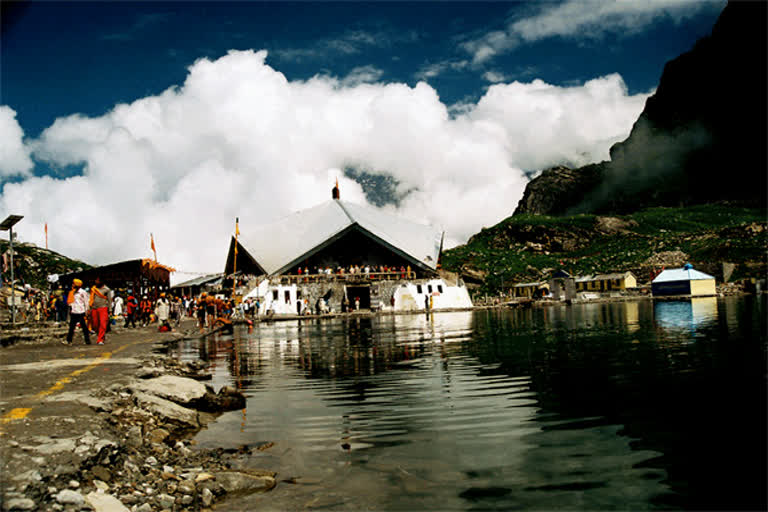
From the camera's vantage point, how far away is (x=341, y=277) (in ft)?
171

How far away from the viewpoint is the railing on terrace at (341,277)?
51875 mm

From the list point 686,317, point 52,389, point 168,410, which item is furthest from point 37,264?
point 168,410

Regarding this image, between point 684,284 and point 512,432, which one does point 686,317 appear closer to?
point 512,432

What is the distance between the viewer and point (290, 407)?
8.49 meters

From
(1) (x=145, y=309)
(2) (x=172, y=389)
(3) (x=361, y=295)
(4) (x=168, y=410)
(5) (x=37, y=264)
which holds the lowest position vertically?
(4) (x=168, y=410)

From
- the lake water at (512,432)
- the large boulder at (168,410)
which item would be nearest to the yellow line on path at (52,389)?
the large boulder at (168,410)

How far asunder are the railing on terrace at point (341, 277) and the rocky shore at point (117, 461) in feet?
145

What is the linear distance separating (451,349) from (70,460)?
11.9 m

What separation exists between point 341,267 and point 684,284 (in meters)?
38.7

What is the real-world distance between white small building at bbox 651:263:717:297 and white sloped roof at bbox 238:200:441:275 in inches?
1038

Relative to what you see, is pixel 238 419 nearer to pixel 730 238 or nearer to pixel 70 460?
pixel 70 460

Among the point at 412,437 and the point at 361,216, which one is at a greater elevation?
the point at 361,216

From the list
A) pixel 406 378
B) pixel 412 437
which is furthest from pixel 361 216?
pixel 412 437

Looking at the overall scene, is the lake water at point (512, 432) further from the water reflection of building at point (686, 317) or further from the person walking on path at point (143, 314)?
the person walking on path at point (143, 314)
